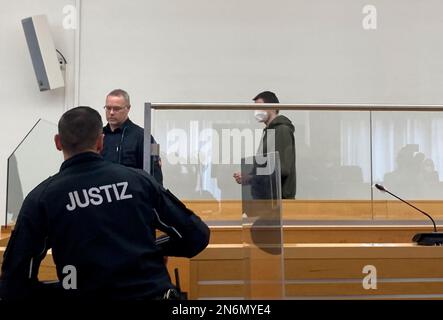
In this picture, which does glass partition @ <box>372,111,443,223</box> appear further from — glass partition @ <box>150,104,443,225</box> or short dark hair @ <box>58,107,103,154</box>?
short dark hair @ <box>58,107,103,154</box>

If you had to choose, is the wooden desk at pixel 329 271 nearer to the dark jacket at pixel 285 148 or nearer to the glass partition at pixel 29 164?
the dark jacket at pixel 285 148

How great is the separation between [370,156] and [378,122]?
1.07 metres

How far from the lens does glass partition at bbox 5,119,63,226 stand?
4023mm

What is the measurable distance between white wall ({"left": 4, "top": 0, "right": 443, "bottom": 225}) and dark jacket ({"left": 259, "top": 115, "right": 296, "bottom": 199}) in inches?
87.3

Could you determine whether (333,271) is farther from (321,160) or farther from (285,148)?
(321,160)

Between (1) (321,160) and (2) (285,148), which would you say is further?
(1) (321,160)

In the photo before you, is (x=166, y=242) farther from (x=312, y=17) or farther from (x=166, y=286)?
(x=312, y=17)

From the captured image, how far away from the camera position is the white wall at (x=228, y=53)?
5469 mm

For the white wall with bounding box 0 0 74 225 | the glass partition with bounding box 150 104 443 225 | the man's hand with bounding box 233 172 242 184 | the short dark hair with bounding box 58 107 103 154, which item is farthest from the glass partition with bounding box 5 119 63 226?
the short dark hair with bounding box 58 107 103 154

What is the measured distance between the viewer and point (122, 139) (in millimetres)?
3055

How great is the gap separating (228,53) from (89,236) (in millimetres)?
4318

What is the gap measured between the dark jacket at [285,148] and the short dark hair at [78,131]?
4.65 feet

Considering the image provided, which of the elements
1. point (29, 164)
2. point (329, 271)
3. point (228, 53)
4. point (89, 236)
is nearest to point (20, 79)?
point (29, 164)

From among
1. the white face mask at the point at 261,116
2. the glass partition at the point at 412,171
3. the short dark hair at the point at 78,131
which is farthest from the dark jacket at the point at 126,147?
the glass partition at the point at 412,171
